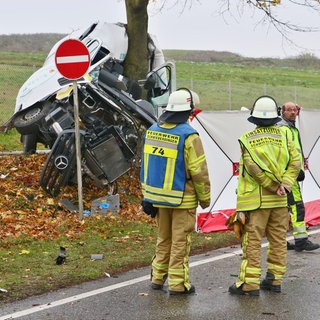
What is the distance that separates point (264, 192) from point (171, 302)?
143 cm

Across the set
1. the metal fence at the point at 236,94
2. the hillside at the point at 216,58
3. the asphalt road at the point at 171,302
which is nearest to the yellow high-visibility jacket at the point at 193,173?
the asphalt road at the point at 171,302

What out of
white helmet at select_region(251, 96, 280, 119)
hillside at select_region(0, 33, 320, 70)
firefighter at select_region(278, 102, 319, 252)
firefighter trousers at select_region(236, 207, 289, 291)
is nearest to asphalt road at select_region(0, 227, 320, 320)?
firefighter trousers at select_region(236, 207, 289, 291)

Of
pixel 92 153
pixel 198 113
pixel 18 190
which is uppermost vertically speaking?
pixel 198 113

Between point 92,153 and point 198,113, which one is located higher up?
point 198,113

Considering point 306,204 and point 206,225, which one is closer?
point 206,225

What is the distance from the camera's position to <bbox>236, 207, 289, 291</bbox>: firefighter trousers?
7180 millimetres

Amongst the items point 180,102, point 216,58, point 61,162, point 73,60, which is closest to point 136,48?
point 61,162

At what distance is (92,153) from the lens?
11.6 metres

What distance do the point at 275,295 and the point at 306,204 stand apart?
4.69 meters

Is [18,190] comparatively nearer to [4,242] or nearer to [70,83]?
[70,83]

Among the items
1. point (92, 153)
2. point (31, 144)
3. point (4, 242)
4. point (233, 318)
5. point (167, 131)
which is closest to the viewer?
point (233, 318)

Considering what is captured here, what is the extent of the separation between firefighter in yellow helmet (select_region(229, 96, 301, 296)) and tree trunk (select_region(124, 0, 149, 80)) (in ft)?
26.8

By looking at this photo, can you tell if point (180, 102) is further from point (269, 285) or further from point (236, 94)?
point (236, 94)

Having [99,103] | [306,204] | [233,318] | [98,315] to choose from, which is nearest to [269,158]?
[233,318]
